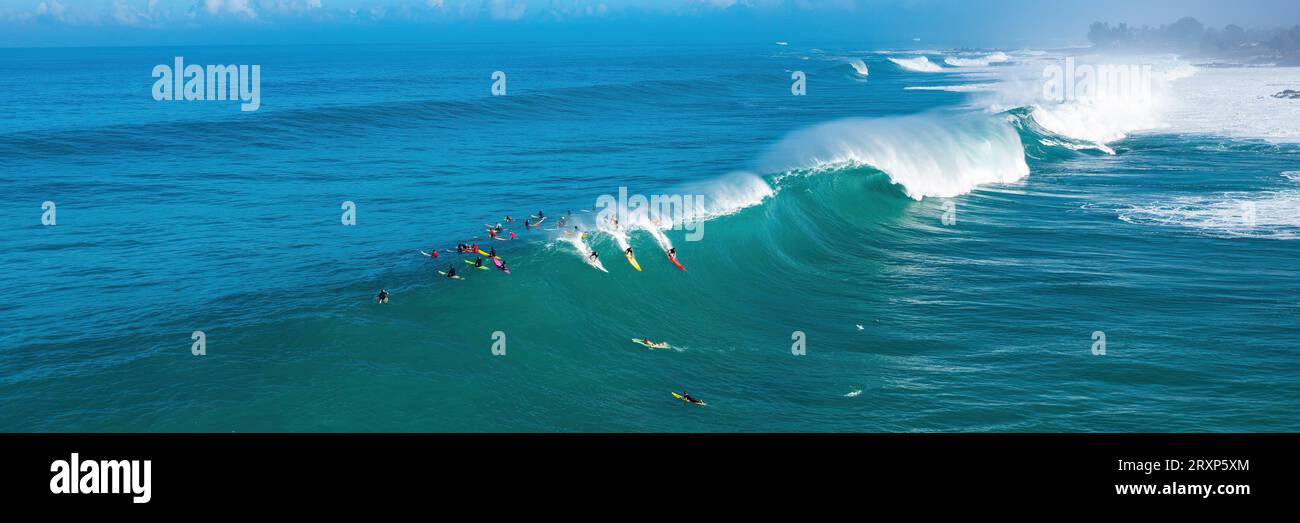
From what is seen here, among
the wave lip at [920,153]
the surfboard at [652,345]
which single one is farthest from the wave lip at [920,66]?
the surfboard at [652,345]

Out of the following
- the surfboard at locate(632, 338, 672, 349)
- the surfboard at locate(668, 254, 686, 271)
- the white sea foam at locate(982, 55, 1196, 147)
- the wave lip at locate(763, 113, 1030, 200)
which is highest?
the white sea foam at locate(982, 55, 1196, 147)

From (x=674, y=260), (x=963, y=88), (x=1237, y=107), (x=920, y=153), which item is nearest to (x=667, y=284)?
(x=674, y=260)

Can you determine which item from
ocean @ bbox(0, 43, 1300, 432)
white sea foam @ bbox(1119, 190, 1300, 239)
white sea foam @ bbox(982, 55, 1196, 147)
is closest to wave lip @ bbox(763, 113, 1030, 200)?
ocean @ bbox(0, 43, 1300, 432)

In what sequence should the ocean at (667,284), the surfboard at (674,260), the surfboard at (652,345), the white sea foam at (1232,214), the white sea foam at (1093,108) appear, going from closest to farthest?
the ocean at (667,284) < the surfboard at (652,345) < the surfboard at (674,260) < the white sea foam at (1232,214) < the white sea foam at (1093,108)

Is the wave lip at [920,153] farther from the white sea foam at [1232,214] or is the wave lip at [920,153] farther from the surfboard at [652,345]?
the surfboard at [652,345]

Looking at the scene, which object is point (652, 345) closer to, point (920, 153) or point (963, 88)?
point (920, 153)

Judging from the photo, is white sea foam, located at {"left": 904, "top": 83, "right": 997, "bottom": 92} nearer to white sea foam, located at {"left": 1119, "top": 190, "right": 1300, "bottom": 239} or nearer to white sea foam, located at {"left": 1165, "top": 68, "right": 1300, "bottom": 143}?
white sea foam, located at {"left": 1165, "top": 68, "right": 1300, "bottom": 143}
